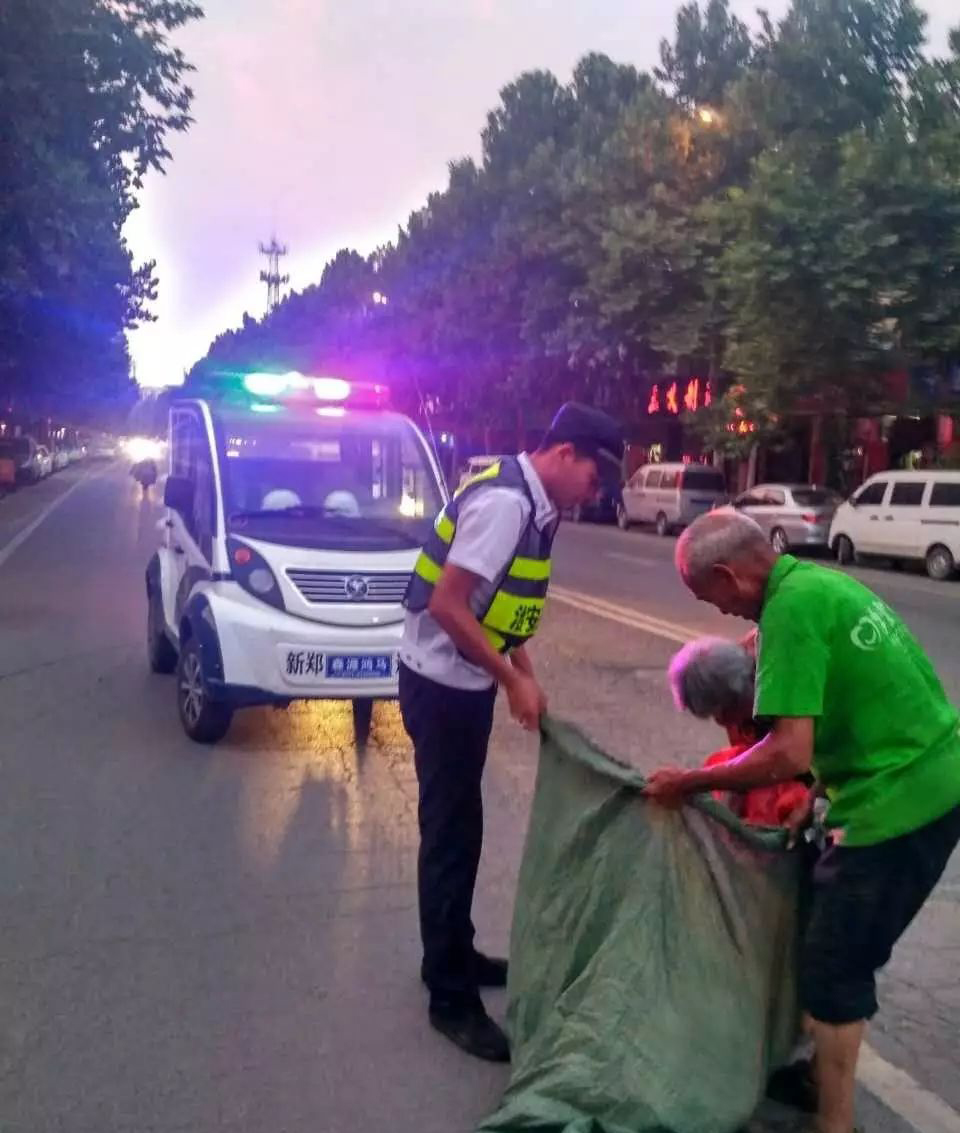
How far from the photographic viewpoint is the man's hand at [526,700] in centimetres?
359

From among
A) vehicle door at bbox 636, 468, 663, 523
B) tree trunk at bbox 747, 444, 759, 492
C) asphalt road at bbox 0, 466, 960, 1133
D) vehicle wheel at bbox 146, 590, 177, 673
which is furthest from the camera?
tree trunk at bbox 747, 444, 759, 492

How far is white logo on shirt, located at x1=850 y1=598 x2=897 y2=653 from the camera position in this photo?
9.80ft

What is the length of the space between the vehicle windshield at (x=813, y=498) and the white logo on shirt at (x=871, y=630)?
2385 cm

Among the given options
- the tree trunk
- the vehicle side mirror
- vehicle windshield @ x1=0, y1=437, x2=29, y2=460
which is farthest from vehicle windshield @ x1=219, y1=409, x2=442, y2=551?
vehicle windshield @ x1=0, y1=437, x2=29, y2=460

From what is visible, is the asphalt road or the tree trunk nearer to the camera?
the asphalt road

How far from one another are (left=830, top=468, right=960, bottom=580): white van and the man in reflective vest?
18.6m

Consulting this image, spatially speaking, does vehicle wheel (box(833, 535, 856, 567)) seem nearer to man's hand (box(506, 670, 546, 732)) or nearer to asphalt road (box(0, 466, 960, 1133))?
asphalt road (box(0, 466, 960, 1133))

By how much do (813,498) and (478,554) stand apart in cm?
2387

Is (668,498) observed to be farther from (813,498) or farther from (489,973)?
(489,973)

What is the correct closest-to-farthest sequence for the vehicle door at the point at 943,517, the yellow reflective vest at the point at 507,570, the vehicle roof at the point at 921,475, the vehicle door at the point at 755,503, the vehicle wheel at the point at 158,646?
the yellow reflective vest at the point at 507,570
the vehicle wheel at the point at 158,646
the vehicle door at the point at 943,517
the vehicle roof at the point at 921,475
the vehicle door at the point at 755,503

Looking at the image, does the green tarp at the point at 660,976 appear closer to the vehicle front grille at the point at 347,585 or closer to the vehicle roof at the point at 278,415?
the vehicle front grille at the point at 347,585

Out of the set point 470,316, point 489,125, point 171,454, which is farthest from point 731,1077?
point 489,125

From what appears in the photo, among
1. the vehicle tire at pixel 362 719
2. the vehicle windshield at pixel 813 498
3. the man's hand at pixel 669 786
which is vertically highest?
the man's hand at pixel 669 786

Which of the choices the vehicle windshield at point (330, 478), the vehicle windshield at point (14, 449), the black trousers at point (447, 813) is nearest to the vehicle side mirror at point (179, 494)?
the vehicle windshield at point (330, 478)
